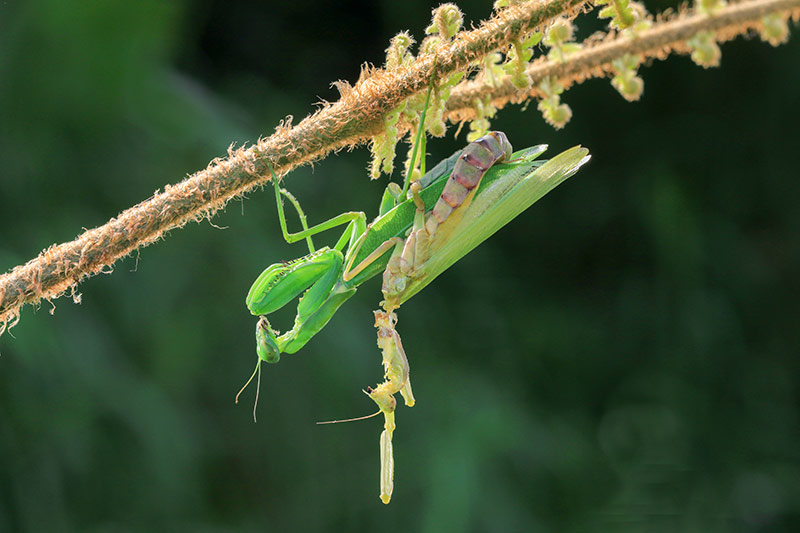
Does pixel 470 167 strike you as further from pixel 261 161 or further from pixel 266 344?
pixel 266 344

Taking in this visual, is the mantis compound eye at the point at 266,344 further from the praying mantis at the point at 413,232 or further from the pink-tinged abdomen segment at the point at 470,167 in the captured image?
the pink-tinged abdomen segment at the point at 470,167

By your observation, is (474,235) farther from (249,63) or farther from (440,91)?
(249,63)

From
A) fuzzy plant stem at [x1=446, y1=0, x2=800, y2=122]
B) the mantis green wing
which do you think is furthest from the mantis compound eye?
fuzzy plant stem at [x1=446, y1=0, x2=800, y2=122]

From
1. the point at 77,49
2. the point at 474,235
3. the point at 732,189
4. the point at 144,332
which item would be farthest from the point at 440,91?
the point at 732,189

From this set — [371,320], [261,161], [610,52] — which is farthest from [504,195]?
[371,320]

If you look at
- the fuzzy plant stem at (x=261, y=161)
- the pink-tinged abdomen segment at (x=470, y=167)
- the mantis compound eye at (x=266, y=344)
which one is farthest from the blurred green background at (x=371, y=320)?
the pink-tinged abdomen segment at (x=470, y=167)

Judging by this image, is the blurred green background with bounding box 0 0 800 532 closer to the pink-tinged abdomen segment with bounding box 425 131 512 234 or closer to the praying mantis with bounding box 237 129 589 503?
the praying mantis with bounding box 237 129 589 503
